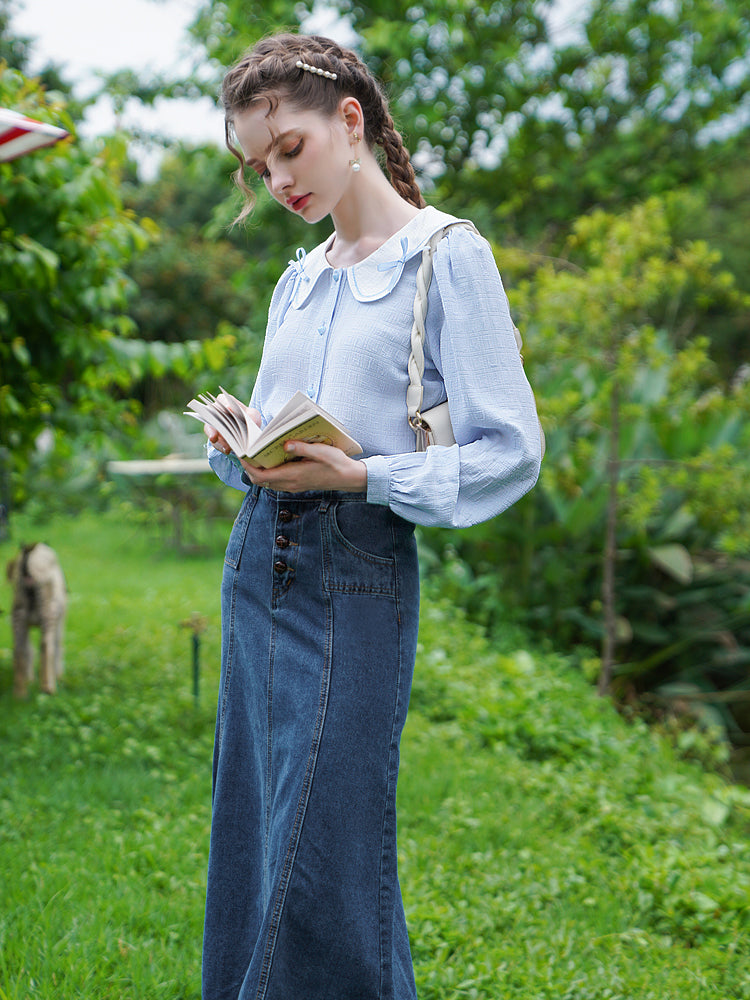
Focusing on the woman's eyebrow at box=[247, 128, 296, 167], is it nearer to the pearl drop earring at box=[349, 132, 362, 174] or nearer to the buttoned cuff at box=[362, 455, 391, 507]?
the pearl drop earring at box=[349, 132, 362, 174]

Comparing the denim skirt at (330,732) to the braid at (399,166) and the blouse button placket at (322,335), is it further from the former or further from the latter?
the braid at (399,166)

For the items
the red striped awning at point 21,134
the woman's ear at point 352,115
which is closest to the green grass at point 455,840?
the woman's ear at point 352,115

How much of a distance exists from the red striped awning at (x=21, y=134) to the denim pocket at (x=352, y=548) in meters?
1.70

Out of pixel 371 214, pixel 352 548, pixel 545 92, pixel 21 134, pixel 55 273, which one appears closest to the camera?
pixel 352 548

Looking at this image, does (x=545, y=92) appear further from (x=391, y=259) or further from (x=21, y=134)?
(x=391, y=259)

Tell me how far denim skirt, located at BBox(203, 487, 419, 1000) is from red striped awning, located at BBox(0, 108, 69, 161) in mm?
1641

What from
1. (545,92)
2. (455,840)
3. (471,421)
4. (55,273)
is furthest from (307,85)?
(545,92)

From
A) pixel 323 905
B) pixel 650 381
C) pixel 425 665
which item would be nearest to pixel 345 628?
pixel 323 905

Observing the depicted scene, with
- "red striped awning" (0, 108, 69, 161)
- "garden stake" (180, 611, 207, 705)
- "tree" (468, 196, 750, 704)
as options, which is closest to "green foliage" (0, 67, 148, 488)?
"red striped awning" (0, 108, 69, 161)

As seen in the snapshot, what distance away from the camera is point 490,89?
271 inches

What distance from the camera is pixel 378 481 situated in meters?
1.40

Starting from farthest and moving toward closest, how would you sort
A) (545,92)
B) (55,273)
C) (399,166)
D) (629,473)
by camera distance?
(545,92) < (629,473) < (55,273) < (399,166)

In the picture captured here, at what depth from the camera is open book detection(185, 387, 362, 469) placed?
1.32m

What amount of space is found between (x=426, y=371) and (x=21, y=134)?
1.83m
